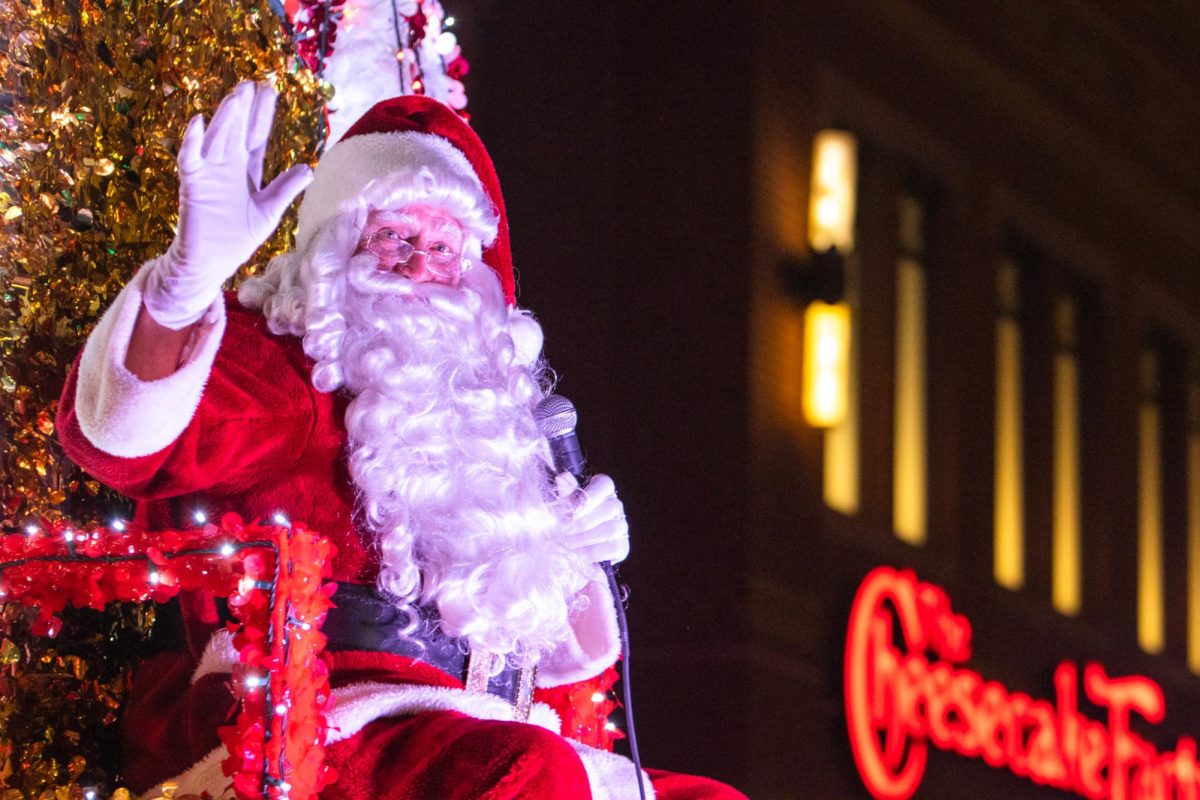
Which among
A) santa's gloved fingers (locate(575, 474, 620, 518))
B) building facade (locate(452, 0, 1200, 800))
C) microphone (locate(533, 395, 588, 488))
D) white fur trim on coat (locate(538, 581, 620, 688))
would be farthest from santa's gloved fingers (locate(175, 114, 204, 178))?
building facade (locate(452, 0, 1200, 800))

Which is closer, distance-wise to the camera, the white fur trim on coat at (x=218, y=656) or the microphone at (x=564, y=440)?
the white fur trim on coat at (x=218, y=656)

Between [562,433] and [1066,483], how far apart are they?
7829 millimetres

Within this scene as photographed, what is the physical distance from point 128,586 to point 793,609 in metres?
5.56

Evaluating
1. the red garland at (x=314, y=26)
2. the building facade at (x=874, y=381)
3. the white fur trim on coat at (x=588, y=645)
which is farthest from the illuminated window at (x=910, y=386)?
the white fur trim on coat at (x=588, y=645)

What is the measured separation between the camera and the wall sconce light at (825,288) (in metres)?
8.09

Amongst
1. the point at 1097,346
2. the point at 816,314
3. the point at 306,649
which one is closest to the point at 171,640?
the point at 306,649

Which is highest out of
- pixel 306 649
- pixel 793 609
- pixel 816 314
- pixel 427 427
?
pixel 816 314

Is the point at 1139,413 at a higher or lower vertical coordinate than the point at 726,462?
higher

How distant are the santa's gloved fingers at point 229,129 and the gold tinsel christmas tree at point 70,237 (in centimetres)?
76

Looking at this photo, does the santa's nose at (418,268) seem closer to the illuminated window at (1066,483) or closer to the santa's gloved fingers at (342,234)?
the santa's gloved fingers at (342,234)

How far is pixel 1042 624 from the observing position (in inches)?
383

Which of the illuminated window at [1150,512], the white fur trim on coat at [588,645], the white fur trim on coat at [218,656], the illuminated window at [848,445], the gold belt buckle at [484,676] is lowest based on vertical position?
the white fur trim on coat at [218,656]

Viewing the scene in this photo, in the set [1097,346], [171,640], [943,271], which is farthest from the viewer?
[1097,346]

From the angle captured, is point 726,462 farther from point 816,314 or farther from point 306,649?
point 306,649
